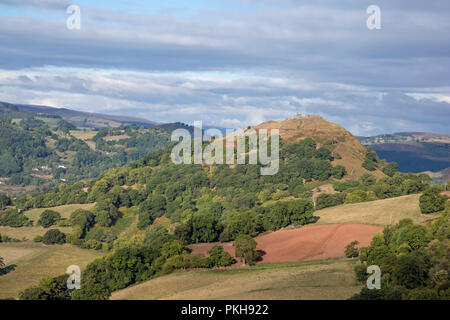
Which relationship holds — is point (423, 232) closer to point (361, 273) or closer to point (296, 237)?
point (361, 273)

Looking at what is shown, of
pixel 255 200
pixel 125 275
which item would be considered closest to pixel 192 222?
pixel 125 275

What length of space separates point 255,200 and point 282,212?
153ft

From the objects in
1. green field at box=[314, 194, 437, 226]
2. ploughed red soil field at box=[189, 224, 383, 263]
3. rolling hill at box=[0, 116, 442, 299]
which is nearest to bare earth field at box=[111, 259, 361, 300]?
rolling hill at box=[0, 116, 442, 299]

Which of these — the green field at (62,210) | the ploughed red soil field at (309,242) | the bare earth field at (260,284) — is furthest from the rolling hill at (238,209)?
the green field at (62,210)

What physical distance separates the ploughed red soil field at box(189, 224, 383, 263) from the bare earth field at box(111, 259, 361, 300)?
17.5 ft

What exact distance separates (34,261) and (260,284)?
65.2 metres

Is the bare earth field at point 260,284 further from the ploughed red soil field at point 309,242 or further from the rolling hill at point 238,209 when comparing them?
the ploughed red soil field at point 309,242

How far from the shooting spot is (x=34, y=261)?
11100 centimetres

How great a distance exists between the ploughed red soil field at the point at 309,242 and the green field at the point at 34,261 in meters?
28.7

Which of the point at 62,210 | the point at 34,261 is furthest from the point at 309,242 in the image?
the point at 62,210

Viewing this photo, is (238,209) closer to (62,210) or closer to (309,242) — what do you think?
(62,210)

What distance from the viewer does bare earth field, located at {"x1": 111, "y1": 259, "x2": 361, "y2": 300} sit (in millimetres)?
55969
